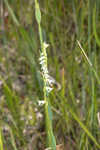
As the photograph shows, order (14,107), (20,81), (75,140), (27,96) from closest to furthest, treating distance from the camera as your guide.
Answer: (75,140), (14,107), (27,96), (20,81)

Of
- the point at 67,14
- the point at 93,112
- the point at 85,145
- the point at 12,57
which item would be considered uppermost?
the point at 67,14

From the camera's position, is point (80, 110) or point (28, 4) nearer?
point (80, 110)

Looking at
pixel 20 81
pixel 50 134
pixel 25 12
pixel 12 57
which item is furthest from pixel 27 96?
pixel 50 134

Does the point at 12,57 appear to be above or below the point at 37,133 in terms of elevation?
above

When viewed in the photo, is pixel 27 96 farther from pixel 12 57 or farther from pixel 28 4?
pixel 28 4

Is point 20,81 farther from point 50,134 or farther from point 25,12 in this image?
point 50,134

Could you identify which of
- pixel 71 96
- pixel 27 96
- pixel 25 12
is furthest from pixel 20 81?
pixel 71 96

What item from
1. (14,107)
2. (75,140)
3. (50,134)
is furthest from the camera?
(14,107)
